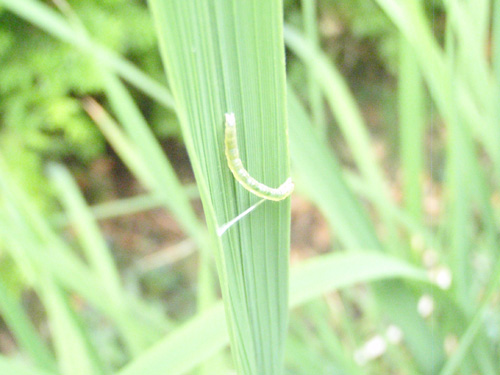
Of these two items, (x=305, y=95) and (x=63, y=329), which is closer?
(x=63, y=329)

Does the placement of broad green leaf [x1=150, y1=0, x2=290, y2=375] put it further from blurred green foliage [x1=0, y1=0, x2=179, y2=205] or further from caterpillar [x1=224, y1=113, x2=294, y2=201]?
blurred green foliage [x1=0, y1=0, x2=179, y2=205]

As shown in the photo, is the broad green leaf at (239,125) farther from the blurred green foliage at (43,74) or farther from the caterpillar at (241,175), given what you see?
the blurred green foliage at (43,74)

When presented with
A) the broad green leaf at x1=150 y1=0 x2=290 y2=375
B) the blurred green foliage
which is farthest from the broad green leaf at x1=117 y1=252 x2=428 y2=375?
the blurred green foliage

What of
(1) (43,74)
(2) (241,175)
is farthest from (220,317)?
(1) (43,74)

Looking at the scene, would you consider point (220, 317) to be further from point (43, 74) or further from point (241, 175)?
point (43, 74)

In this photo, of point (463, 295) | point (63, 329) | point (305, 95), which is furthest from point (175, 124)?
point (463, 295)

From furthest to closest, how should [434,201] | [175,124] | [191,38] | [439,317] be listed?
[434,201], [175,124], [439,317], [191,38]

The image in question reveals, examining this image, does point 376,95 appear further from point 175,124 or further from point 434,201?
point 175,124

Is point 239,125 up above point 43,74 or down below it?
below
